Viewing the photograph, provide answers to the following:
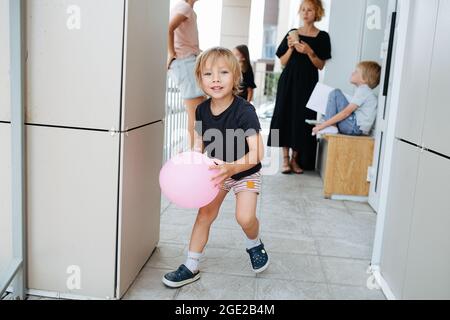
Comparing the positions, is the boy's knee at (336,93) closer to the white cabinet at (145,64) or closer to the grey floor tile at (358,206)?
the grey floor tile at (358,206)

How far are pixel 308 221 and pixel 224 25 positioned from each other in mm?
6152

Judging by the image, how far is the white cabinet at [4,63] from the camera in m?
1.69

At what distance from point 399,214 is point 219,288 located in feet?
2.88

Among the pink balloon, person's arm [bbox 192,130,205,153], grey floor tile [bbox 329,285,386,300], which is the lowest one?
grey floor tile [bbox 329,285,386,300]

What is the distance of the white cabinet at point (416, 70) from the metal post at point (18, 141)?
61.8 inches

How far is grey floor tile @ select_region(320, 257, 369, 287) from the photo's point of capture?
2.20 metres

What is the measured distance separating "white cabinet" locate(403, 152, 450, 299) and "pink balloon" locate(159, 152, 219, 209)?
0.82m

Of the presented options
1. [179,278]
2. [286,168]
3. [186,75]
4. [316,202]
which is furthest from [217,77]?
[286,168]

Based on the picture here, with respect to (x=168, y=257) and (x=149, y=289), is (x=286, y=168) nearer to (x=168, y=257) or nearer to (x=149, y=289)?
(x=168, y=257)

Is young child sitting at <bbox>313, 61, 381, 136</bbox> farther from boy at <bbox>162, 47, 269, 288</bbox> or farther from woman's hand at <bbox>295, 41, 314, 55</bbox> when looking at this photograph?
boy at <bbox>162, 47, 269, 288</bbox>

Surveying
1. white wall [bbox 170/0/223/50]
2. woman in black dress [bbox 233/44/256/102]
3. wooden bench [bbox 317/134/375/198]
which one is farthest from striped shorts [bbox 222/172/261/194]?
white wall [bbox 170/0/223/50]

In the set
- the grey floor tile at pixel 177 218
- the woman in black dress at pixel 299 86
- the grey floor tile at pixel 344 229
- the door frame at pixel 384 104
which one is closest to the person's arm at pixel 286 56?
the woman in black dress at pixel 299 86

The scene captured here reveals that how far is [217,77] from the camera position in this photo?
1.96 metres
